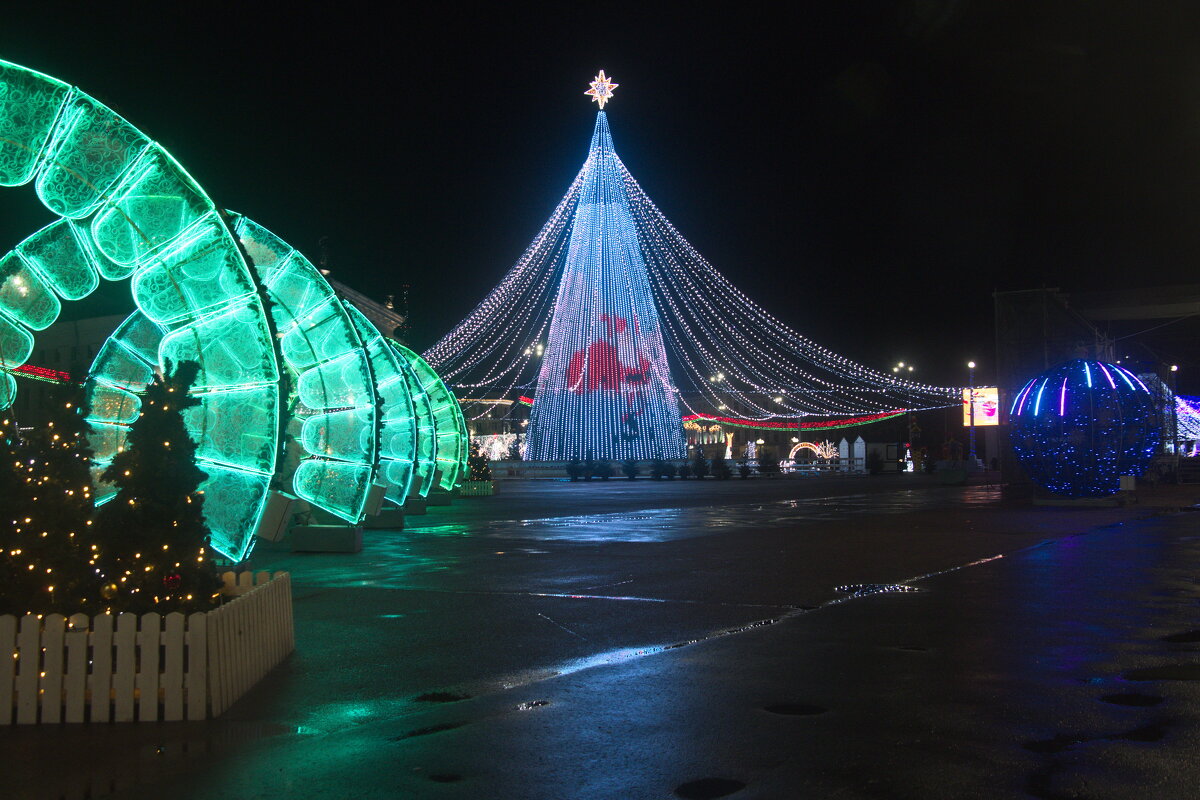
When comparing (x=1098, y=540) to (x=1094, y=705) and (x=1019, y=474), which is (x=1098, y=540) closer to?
(x=1094, y=705)

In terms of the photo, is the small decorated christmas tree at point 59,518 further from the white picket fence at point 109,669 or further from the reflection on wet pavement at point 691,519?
the reflection on wet pavement at point 691,519

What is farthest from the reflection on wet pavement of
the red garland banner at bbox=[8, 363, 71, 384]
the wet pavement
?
the red garland banner at bbox=[8, 363, 71, 384]

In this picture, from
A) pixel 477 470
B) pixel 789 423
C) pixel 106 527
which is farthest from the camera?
pixel 789 423

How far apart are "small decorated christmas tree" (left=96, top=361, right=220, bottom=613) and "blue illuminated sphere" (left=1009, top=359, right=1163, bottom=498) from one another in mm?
22793

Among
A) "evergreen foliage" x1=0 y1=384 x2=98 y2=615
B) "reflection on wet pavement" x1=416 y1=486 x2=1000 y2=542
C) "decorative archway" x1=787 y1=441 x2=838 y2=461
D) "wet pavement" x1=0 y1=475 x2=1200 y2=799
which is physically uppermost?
"decorative archway" x1=787 y1=441 x2=838 y2=461

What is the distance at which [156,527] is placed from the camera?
6844mm

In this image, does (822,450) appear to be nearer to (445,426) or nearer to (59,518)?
(445,426)

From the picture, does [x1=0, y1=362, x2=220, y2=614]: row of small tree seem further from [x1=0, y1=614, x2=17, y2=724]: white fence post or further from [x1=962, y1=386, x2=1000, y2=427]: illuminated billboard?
[x1=962, y1=386, x2=1000, y2=427]: illuminated billboard

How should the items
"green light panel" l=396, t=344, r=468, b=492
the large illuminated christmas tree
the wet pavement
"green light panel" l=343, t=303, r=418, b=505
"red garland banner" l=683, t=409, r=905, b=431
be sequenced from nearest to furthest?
1. the wet pavement
2. "green light panel" l=343, t=303, r=418, b=505
3. "green light panel" l=396, t=344, r=468, b=492
4. the large illuminated christmas tree
5. "red garland banner" l=683, t=409, r=905, b=431

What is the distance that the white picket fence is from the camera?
6047 millimetres

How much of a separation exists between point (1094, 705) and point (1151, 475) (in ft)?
121

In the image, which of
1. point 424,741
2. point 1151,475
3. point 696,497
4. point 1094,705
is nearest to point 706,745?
point 424,741

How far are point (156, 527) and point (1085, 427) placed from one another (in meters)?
23.5

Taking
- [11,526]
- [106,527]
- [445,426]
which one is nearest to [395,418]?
[445,426]
